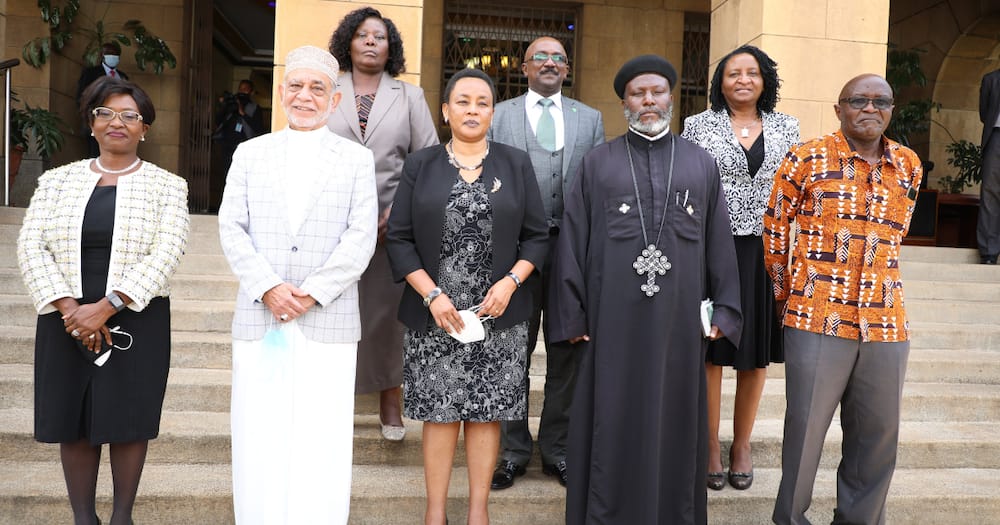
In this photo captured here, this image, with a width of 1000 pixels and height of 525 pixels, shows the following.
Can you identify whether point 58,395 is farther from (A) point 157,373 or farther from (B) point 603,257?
(B) point 603,257

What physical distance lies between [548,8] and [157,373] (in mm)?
8665

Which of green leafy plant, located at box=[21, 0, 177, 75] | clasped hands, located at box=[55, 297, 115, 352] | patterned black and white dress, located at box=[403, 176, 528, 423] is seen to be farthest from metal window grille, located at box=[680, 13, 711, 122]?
clasped hands, located at box=[55, 297, 115, 352]

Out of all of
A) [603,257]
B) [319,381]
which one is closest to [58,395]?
[319,381]

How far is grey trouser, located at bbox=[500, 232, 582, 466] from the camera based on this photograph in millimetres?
4090

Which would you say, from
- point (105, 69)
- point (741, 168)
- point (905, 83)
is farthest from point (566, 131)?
point (905, 83)

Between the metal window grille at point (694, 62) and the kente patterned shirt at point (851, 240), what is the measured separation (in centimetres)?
787

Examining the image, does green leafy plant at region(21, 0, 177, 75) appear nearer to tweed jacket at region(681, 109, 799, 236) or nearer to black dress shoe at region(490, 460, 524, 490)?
black dress shoe at region(490, 460, 524, 490)

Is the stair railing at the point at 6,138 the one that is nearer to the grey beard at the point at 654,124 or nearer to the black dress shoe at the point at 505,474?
the black dress shoe at the point at 505,474

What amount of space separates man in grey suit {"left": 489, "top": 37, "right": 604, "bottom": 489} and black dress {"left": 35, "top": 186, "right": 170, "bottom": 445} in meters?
1.73

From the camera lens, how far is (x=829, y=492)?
439cm

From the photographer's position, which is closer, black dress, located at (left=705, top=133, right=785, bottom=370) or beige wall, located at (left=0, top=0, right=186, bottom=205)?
black dress, located at (left=705, top=133, right=785, bottom=370)

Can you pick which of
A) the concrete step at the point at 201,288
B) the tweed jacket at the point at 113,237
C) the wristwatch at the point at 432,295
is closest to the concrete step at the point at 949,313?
the wristwatch at the point at 432,295

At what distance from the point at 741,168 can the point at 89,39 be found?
9842 millimetres

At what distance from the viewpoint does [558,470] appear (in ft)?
13.7
